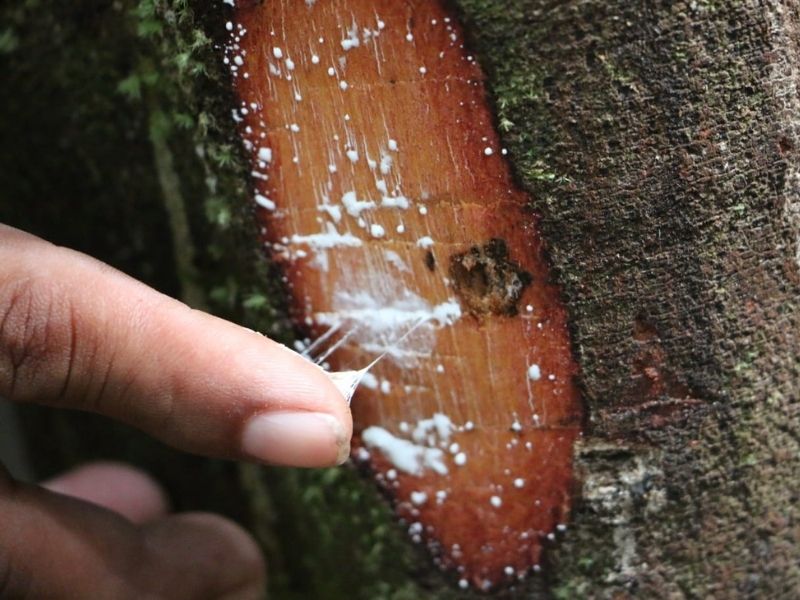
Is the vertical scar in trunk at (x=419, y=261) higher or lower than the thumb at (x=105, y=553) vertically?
higher

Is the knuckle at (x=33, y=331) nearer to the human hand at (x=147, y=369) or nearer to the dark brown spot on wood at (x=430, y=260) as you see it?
the human hand at (x=147, y=369)

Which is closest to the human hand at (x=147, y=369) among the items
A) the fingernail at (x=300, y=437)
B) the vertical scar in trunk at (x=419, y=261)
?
the fingernail at (x=300, y=437)

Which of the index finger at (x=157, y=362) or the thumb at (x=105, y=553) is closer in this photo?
the index finger at (x=157, y=362)

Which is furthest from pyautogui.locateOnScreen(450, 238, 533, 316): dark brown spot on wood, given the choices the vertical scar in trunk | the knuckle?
the knuckle

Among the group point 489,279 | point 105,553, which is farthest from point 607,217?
point 105,553

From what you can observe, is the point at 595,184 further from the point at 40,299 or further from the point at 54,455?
the point at 54,455

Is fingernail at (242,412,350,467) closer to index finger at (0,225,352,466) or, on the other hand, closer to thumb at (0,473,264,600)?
index finger at (0,225,352,466)

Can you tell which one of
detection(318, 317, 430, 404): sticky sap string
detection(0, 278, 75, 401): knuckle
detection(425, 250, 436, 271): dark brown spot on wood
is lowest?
detection(318, 317, 430, 404): sticky sap string

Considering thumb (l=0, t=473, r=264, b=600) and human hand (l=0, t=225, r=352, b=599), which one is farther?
thumb (l=0, t=473, r=264, b=600)
